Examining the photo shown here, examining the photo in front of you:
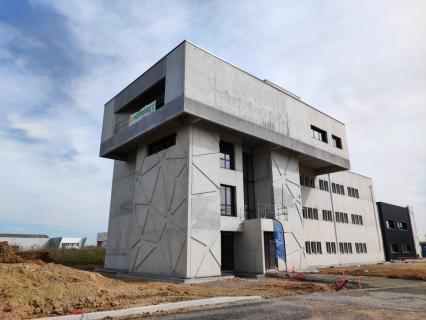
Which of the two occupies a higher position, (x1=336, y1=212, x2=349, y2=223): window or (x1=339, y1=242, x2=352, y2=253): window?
(x1=336, y1=212, x2=349, y2=223): window

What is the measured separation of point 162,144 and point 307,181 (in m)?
18.2

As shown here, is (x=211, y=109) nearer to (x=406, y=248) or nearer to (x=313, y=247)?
(x=313, y=247)

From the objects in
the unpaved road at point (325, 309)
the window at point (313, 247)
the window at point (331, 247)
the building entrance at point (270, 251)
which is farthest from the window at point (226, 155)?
the window at point (331, 247)

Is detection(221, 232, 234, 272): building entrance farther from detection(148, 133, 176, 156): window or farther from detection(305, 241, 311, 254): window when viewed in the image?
detection(305, 241, 311, 254): window

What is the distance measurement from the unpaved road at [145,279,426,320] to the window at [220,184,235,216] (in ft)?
36.0

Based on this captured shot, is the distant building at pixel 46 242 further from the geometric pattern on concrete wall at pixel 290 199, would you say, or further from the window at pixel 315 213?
the geometric pattern on concrete wall at pixel 290 199

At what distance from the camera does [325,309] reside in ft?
33.0

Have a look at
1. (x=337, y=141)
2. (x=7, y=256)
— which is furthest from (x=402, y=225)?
(x=7, y=256)

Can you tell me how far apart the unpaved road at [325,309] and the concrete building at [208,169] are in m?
9.05

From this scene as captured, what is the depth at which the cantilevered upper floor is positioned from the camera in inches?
845

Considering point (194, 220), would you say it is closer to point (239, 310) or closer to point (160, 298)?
point (160, 298)

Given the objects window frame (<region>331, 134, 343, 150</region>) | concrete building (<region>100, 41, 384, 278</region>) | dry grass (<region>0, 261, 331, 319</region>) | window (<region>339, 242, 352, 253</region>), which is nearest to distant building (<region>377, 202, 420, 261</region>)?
window (<region>339, 242, 352, 253</region>)

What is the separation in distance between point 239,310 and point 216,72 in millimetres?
17671

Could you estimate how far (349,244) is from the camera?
123 feet
